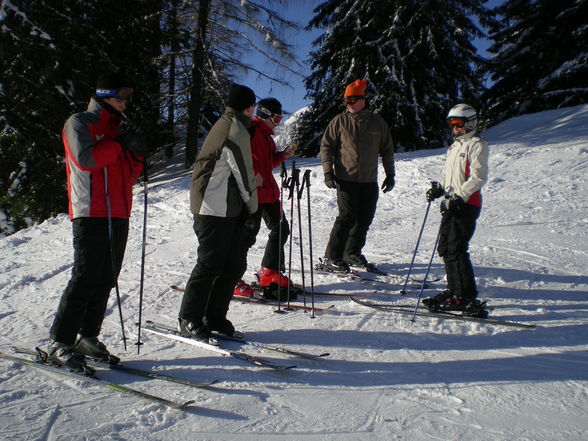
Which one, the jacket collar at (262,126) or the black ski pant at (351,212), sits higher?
the jacket collar at (262,126)

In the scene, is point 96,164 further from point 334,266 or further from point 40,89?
point 40,89

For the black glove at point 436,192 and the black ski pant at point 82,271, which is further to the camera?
the black glove at point 436,192

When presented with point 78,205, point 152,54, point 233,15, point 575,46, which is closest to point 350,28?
point 233,15

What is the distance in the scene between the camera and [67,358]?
2.90 m

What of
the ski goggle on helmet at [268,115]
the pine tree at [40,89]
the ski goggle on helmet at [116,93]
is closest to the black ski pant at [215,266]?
the ski goggle on helmet at [116,93]

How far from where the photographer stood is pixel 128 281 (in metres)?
5.14

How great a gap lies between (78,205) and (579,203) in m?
8.09

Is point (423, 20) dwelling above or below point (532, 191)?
above

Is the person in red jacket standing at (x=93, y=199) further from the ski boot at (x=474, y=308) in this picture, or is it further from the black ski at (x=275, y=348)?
the ski boot at (x=474, y=308)

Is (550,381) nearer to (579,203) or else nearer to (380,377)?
(380,377)

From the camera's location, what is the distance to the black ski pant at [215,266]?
3262 mm

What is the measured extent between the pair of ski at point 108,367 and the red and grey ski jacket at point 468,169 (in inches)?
106

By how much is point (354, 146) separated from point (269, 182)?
1.38 meters

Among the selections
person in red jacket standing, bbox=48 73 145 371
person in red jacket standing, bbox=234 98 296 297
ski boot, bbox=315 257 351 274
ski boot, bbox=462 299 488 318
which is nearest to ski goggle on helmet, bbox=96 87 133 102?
person in red jacket standing, bbox=48 73 145 371
